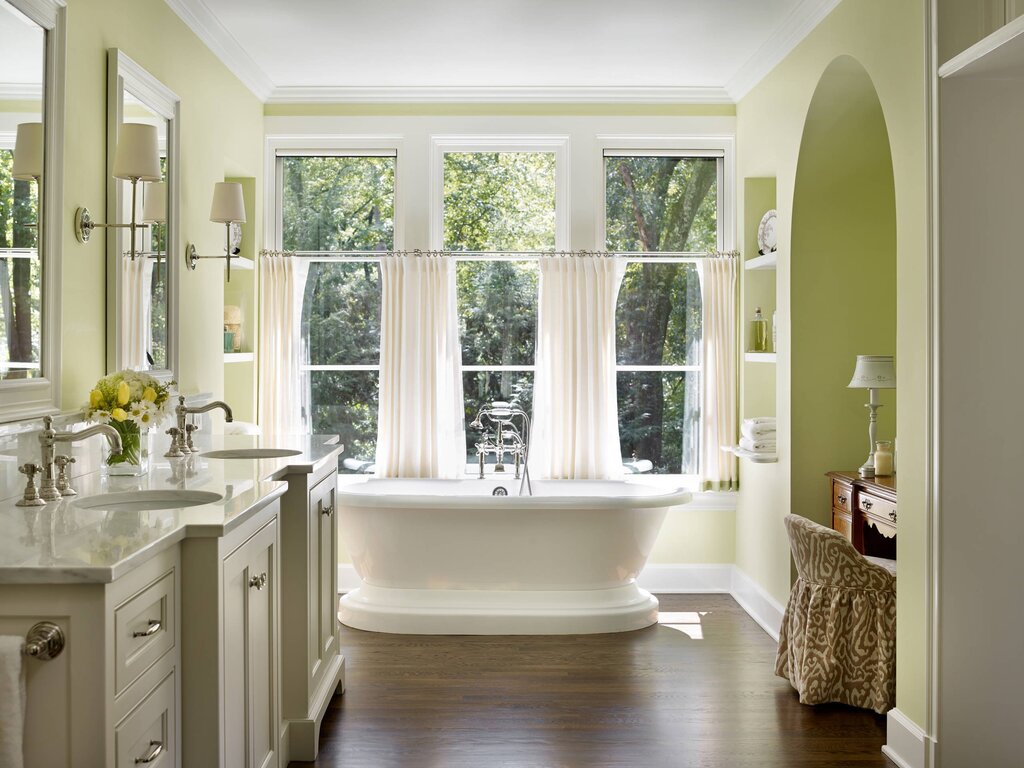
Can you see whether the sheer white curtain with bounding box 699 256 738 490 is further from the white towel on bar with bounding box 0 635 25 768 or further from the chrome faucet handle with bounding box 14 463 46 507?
the white towel on bar with bounding box 0 635 25 768

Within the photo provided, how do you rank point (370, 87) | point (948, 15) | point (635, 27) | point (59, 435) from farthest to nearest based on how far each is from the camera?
point (370, 87) < point (635, 27) < point (948, 15) < point (59, 435)

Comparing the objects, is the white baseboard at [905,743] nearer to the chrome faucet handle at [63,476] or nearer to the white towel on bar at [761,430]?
the white towel on bar at [761,430]

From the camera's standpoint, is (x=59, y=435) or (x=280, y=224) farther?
(x=280, y=224)

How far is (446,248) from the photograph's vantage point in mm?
→ 5176

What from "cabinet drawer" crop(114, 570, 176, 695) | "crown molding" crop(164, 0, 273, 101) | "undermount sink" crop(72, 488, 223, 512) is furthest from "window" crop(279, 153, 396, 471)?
"cabinet drawer" crop(114, 570, 176, 695)

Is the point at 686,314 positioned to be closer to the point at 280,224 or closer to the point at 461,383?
the point at 461,383

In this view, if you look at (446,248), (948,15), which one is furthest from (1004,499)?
(446,248)

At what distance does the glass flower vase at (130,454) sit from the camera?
2534mm

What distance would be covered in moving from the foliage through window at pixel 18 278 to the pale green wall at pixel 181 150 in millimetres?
180

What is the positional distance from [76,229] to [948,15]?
2.75 meters

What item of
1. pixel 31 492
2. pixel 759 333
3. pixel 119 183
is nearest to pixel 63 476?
pixel 31 492

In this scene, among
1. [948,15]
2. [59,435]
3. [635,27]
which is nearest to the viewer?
[59,435]

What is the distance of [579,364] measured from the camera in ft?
16.5

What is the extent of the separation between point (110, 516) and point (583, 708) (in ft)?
6.81
